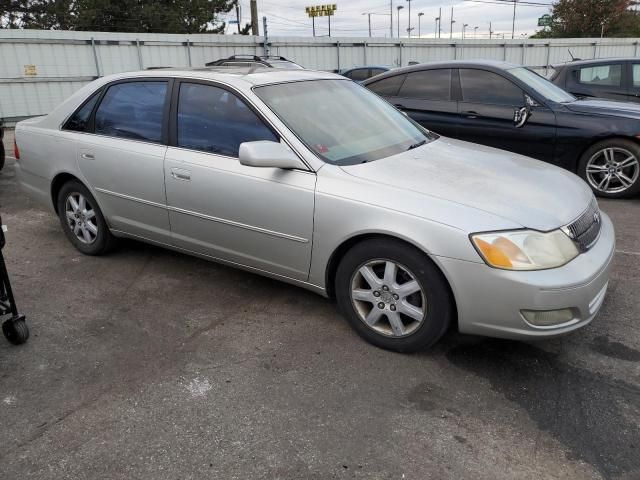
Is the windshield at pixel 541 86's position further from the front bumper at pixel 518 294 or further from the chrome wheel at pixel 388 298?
the chrome wheel at pixel 388 298

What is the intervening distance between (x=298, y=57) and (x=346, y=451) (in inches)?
707

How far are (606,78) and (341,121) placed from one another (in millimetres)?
6609

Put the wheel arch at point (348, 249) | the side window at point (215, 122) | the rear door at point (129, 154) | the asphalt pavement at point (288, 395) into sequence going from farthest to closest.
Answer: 1. the rear door at point (129, 154)
2. the side window at point (215, 122)
3. the wheel arch at point (348, 249)
4. the asphalt pavement at point (288, 395)

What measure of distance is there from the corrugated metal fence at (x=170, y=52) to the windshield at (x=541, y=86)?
1146cm

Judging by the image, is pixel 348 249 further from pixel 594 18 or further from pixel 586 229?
pixel 594 18

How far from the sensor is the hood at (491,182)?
9.50 ft

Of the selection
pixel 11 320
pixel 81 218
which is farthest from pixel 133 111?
pixel 11 320

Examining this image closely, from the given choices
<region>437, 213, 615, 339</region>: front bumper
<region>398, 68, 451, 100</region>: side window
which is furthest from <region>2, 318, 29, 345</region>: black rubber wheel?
<region>398, 68, 451, 100</region>: side window

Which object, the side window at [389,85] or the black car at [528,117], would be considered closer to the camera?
the black car at [528,117]

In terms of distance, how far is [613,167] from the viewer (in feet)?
20.2

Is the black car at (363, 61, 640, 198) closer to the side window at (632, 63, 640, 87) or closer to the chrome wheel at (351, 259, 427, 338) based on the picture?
the side window at (632, 63, 640, 87)

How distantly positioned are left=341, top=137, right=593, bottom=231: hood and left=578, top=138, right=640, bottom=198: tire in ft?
9.34

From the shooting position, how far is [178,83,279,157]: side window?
3.56 metres

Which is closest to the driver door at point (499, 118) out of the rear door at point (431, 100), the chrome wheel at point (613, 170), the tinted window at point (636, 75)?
the rear door at point (431, 100)
